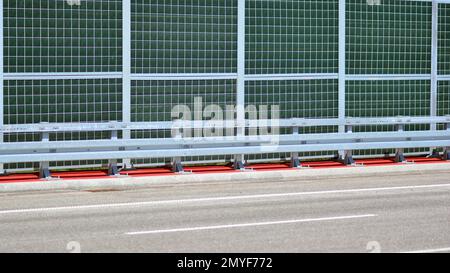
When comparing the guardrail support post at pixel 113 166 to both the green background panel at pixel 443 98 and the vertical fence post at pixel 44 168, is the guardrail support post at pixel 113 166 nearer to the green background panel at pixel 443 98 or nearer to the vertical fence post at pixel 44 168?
the vertical fence post at pixel 44 168

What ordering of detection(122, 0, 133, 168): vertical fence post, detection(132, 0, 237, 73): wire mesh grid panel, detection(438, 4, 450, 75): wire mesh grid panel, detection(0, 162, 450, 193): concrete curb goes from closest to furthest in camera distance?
detection(0, 162, 450, 193): concrete curb < detection(122, 0, 133, 168): vertical fence post < detection(132, 0, 237, 73): wire mesh grid panel < detection(438, 4, 450, 75): wire mesh grid panel

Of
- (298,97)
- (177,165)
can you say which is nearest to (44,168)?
(177,165)

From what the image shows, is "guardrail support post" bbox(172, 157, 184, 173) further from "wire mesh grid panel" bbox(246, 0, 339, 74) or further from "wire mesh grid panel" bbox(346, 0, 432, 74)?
"wire mesh grid panel" bbox(346, 0, 432, 74)

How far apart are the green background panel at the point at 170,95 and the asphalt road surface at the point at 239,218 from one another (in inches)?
75.9

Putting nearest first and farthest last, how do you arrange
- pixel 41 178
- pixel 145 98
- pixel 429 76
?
pixel 41 178 → pixel 145 98 → pixel 429 76

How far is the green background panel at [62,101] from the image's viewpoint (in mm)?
18375

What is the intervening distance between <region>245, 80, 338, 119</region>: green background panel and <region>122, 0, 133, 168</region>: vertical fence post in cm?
249

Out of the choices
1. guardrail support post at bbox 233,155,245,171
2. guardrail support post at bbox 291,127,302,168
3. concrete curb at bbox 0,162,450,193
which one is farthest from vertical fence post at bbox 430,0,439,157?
guardrail support post at bbox 233,155,245,171

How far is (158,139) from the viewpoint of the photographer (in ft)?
61.1

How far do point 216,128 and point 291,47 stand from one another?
232cm

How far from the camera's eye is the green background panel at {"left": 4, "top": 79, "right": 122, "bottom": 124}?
18.4m

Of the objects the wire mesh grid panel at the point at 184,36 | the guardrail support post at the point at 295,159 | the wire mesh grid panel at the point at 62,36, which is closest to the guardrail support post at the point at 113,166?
the wire mesh grid panel at the point at 62,36
